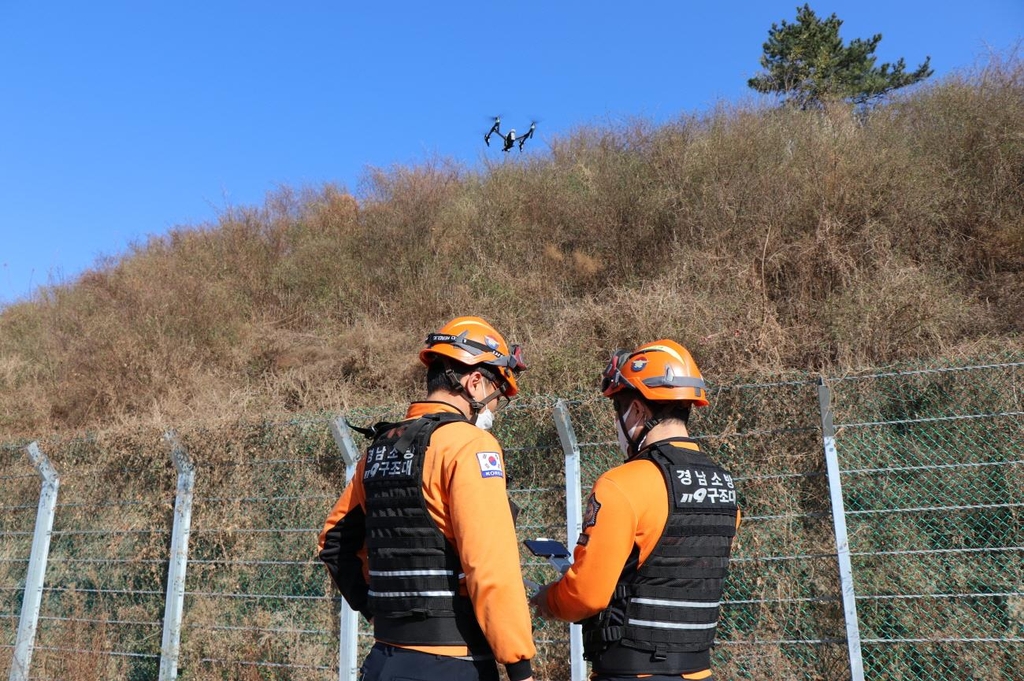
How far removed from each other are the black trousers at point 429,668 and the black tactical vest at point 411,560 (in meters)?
0.05

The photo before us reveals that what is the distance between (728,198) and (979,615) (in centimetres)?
666

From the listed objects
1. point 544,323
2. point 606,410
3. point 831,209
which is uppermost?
point 831,209

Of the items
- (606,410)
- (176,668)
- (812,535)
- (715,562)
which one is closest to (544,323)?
(606,410)

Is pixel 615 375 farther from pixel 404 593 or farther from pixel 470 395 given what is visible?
pixel 404 593

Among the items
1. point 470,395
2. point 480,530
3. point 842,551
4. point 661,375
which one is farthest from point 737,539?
point 480,530

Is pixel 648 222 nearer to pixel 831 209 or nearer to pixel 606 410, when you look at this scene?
pixel 831 209

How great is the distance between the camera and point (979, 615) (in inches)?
217

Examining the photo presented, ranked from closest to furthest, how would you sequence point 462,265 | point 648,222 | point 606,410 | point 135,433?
point 606,410 < point 135,433 < point 648,222 < point 462,265

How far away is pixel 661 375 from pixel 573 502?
283 cm

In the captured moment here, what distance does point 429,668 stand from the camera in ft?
8.84

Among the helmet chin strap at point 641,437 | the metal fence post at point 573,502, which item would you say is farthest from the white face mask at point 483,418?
the metal fence post at point 573,502

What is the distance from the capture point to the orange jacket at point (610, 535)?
2.58 metres

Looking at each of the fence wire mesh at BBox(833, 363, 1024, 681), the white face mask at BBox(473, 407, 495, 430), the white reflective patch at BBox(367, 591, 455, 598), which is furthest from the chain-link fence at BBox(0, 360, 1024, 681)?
the white reflective patch at BBox(367, 591, 455, 598)

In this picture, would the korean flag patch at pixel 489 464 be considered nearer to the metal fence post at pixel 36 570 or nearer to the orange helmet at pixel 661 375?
the orange helmet at pixel 661 375
